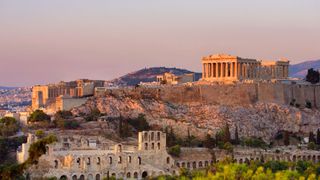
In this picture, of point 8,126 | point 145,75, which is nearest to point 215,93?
point 8,126

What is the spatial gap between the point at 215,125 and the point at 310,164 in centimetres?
1650

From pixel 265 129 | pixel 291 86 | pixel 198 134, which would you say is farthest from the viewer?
pixel 291 86

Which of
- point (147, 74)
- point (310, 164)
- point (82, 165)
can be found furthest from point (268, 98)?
point (147, 74)

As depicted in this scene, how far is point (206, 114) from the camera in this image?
87250mm

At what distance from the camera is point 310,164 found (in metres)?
70.0

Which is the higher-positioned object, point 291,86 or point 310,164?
point 291,86

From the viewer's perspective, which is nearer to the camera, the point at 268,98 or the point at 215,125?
the point at 215,125

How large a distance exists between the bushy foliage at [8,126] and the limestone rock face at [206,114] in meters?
6.11

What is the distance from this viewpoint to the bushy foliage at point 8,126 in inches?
2906

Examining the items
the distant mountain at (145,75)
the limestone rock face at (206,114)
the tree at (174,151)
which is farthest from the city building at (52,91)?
the distant mountain at (145,75)

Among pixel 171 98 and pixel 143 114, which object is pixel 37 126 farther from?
pixel 171 98

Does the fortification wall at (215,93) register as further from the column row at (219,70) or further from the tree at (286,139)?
the column row at (219,70)

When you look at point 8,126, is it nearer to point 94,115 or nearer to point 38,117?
point 38,117

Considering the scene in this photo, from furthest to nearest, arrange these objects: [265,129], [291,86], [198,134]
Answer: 1. [291,86]
2. [265,129]
3. [198,134]
